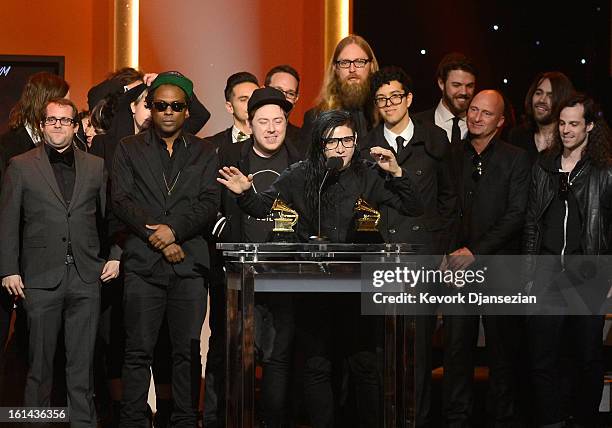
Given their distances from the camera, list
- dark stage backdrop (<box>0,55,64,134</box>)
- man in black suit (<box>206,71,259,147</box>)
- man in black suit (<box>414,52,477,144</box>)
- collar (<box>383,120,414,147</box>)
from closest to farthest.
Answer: collar (<box>383,120,414,147</box>)
man in black suit (<box>206,71,259,147</box>)
man in black suit (<box>414,52,477,144</box>)
dark stage backdrop (<box>0,55,64,134</box>)

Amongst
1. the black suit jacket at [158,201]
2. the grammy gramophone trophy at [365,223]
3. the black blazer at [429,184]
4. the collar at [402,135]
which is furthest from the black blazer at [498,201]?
the black suit jacket at [158,201]

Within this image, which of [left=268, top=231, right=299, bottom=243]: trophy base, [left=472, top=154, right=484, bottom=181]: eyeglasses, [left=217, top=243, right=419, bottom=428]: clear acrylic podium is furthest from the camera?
[left=472, top=154, right=484, bottom=181]: eyeglasses

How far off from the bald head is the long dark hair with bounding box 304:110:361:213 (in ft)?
4.00

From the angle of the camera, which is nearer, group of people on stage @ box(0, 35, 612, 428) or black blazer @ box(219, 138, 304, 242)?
group of people on stage @ box(0, 35, 612, 428)

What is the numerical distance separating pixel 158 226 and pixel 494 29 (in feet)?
11.3

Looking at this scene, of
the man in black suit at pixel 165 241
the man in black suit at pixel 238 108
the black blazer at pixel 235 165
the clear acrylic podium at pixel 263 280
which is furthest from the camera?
the man in black suit at pixel 238 108

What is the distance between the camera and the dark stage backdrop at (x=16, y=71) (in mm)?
7902

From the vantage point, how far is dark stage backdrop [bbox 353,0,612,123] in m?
7.52

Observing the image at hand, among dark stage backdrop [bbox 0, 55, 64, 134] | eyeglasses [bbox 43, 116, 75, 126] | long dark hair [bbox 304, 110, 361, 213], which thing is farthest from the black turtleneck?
dark stage backdrop [bbox 0, 55, 64, 134]

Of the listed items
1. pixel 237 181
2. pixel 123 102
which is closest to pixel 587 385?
pixel 237 181

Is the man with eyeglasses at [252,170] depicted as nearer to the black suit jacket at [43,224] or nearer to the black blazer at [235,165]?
the black blazer at [235,165]

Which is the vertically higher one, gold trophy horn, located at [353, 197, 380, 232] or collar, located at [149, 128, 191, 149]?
collar, located at [149, 128, 191, 149]

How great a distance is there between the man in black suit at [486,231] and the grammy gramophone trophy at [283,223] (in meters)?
1.19

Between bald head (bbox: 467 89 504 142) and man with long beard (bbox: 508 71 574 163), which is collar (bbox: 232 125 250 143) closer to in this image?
bald head (bbox: 467 89 504 142)
